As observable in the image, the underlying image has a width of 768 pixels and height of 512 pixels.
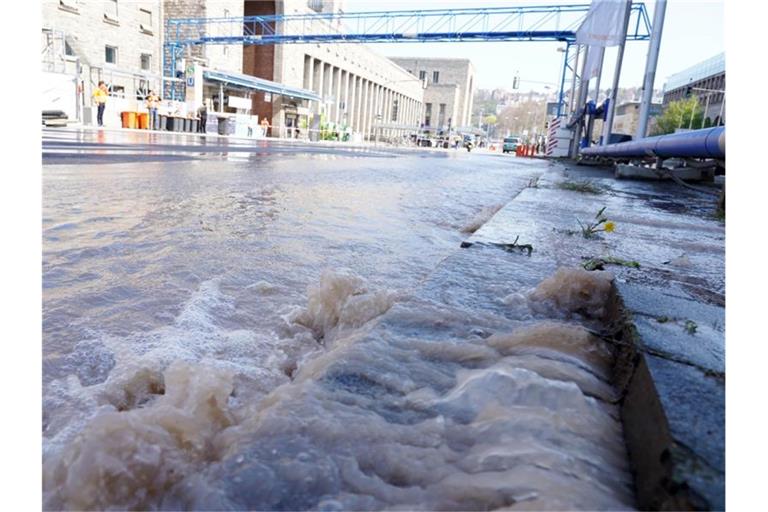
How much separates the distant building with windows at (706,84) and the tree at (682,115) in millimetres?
1072

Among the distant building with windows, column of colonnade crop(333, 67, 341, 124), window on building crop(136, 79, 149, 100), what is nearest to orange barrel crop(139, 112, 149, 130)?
window on building crop(136, 79, 149, 100)

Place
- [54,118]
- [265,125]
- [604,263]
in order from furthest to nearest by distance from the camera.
Result: [265,125] → [54,118] → [604,263]

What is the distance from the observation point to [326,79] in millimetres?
46500

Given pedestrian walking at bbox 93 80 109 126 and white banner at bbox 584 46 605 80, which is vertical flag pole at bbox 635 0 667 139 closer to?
white banner at bbox 584 46 605 80

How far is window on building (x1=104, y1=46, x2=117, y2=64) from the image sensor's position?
84.8ft

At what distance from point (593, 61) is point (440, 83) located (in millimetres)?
72012

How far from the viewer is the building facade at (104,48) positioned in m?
21.8

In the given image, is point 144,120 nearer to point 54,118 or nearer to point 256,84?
point 54,118

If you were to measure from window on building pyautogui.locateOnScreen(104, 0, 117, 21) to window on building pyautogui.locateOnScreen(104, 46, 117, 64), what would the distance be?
131 cm

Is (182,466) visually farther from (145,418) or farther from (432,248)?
(432,248)

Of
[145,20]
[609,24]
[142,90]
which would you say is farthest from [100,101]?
[609,24]

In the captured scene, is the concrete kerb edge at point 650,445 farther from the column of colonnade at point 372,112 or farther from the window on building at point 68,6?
the column of colonnade at point 372,112

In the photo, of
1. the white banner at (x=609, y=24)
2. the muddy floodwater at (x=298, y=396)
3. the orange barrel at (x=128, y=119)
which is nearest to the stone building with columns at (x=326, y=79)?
the orange barrel at (x=128, y=119)

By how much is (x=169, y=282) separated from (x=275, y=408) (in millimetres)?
1411
